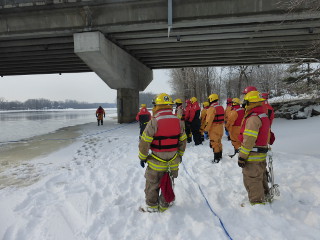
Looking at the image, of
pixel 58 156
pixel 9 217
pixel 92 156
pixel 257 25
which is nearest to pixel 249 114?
pixel 9 217

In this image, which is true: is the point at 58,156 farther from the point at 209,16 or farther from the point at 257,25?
the point at 257,25

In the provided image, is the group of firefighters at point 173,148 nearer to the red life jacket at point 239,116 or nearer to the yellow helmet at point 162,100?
the yellow helmet at point 162,100

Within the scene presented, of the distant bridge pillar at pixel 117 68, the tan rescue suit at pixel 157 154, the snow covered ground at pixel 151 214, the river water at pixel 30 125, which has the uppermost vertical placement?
the distant bridge pillar at pixel 117 68

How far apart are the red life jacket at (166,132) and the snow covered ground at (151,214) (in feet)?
3.44

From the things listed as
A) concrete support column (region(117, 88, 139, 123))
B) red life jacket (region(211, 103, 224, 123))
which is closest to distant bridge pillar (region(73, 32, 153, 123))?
concrete support column (region(117, 88, 139, 123))

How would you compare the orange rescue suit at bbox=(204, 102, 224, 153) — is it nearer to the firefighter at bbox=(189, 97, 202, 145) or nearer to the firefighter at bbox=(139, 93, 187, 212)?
the firefighter at bbox=(189, 97, 202, 145)

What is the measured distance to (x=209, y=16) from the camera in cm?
941

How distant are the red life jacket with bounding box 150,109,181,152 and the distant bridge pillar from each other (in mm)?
8413

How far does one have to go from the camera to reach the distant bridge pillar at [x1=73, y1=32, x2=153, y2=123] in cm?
1056

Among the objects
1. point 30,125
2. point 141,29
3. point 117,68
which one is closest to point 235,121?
point 141,29

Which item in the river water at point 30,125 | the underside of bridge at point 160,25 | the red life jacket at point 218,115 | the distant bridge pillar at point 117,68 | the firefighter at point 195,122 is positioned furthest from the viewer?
the river water at point 30,125

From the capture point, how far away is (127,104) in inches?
667

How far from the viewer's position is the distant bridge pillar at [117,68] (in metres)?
10.6

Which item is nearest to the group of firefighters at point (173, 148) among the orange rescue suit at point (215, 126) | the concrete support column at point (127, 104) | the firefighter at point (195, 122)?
the orange rescue suit at point (215, 126)
